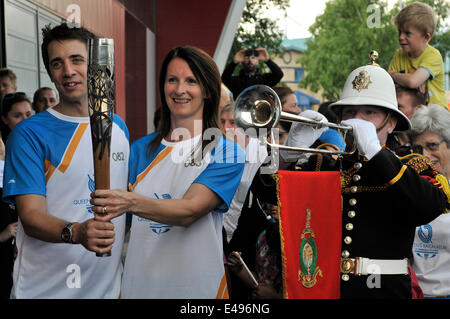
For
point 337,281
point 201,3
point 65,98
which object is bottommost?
point 337,281

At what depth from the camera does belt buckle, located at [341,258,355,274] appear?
2.62 meters

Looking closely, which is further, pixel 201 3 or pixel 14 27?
pixel 201 3

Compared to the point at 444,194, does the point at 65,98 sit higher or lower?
higher

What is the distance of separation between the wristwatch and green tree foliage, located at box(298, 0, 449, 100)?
26794 millimetres

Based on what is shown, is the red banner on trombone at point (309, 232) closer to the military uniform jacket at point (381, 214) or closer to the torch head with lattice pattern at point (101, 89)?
the military uniform jacket at point (381, 214)

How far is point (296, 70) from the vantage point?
5053 centimetres

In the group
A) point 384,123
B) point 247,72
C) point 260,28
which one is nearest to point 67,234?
point 384,123

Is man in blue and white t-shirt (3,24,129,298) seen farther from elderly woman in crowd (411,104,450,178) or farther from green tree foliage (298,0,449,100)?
green tree foliage (298,0,449,100)

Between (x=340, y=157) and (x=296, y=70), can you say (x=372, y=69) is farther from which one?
(x=296, y=70)

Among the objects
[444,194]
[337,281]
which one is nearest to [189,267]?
[337,281]

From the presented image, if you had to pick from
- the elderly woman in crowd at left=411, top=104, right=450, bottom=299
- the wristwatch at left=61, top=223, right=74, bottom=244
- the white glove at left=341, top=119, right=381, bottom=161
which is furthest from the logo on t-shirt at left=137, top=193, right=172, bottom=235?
the elderly woman in crowd at left=411, top=104, right=450, bottom=299

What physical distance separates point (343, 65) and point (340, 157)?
Result: 2884cm

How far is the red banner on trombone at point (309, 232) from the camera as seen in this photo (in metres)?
2.74

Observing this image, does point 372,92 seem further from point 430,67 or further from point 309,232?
point 430,67
